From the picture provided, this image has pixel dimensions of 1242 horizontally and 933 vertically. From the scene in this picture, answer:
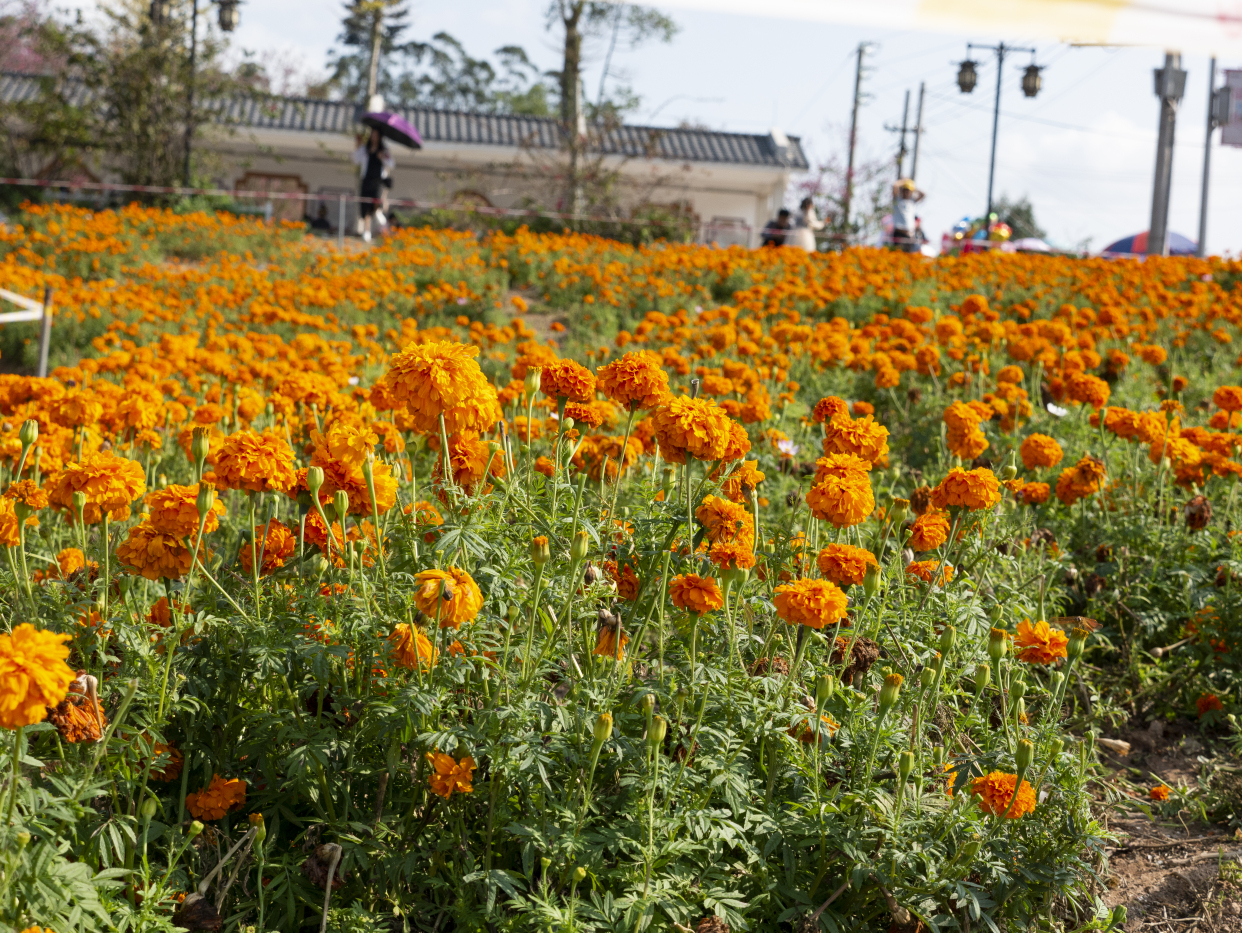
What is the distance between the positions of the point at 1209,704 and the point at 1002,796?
1714 mm

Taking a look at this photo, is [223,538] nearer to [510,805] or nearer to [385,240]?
[510,805]

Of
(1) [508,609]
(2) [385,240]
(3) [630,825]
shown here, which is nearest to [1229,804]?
(3) [630,825]

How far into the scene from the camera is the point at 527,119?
27625 mm

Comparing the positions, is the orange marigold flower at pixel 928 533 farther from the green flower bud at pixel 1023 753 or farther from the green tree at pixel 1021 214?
the green tree at pixel 1021 214

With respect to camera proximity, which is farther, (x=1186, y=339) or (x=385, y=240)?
(x=385, y=240)

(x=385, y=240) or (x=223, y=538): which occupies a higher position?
(x=385, y=240)

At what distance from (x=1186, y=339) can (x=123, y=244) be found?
9.65 metres

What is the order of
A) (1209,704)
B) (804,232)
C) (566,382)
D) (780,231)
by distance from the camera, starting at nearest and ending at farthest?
(566,382) < (1209,704) < (804,232) < (780,231)

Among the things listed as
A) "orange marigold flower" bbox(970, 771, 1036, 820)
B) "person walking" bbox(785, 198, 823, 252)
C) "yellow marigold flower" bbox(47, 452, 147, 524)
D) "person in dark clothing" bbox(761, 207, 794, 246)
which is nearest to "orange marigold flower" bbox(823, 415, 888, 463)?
"orange marigold flower" bbox(970, 771, 1036, 820)

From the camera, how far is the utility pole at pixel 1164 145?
12531mm

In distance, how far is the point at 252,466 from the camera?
1.94 meters

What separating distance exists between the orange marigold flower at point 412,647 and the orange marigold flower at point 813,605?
603 mm

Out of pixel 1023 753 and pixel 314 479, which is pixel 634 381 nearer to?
pixel 314 479

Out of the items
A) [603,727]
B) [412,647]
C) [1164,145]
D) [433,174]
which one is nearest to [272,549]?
[412,647]
